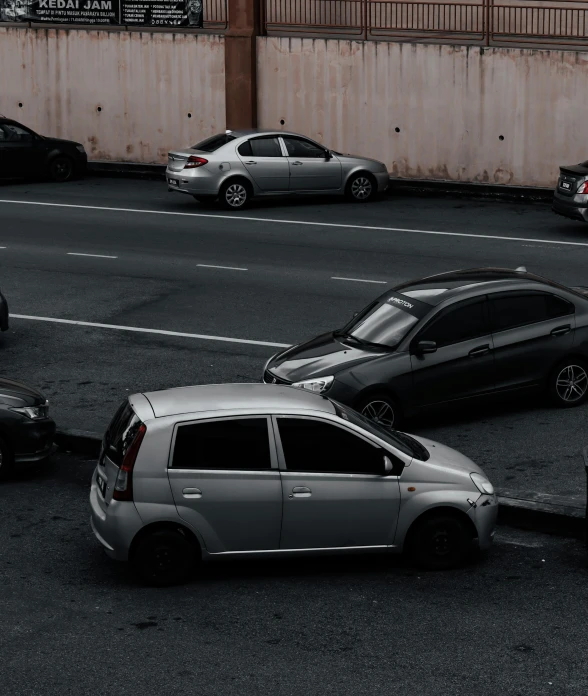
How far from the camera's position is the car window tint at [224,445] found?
913cm

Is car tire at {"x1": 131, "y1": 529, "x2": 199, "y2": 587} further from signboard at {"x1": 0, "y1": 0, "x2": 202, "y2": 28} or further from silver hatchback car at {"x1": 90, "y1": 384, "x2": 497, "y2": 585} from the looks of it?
signboard at {"x1": 0, "y1": 0, "x2": 202, "y2": 28}

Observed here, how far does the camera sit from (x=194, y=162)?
25.2m

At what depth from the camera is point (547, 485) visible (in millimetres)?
11211

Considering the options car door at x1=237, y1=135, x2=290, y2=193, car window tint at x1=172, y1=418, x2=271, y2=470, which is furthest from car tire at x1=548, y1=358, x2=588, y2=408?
car door at x1=237, y1=135, x2=290, y2=193

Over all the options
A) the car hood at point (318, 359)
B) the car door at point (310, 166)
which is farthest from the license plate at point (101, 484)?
the car door at point (310, 166)

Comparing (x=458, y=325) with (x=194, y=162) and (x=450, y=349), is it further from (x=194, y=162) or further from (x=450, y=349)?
(x=194, y=162)

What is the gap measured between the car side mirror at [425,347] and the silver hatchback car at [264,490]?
3231 millimetres

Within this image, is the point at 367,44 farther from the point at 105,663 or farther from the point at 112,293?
the point at 105,663

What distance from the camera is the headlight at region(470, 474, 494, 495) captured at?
9.58m

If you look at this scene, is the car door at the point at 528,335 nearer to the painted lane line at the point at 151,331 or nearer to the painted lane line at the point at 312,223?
the painted lane line at the point at 151,331

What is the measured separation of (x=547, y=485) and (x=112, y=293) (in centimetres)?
920

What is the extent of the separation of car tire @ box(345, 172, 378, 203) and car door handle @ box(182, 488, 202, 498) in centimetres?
1784

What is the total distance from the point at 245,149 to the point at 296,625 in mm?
18015

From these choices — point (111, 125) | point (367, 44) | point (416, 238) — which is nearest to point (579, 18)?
point (367, 44)
